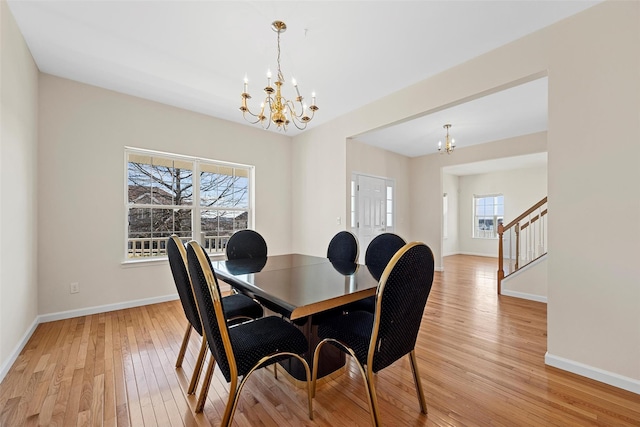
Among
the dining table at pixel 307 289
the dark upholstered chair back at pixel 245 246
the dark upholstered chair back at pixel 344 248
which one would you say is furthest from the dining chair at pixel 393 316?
the dark upholstered chair back at pixel 245 246

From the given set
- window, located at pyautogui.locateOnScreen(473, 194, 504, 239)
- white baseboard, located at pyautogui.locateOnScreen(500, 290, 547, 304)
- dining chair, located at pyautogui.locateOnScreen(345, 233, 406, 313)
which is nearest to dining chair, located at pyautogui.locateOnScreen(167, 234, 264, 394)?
dining chair, located at pyautogui.locateOnScreen(345, 233, 406, 313)

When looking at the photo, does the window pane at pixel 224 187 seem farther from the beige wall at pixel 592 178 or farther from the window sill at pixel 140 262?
the beige wall at pixel 592 178

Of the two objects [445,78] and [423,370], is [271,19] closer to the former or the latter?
[445,78]

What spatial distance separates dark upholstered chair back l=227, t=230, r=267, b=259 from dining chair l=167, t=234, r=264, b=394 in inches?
24.4

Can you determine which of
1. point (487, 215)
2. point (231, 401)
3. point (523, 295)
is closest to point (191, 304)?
point (231, 401)

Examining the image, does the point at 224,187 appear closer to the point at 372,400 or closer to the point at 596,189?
the point at 372,400

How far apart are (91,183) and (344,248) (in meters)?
3.12

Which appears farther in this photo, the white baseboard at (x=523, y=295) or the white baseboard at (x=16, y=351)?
the white baseboard at (x=523, y=295)

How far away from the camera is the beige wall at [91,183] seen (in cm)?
300

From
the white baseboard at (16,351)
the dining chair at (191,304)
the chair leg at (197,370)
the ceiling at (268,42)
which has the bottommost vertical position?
the white baseboard at (16,351)

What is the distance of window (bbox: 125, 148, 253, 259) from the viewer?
3.63 meters

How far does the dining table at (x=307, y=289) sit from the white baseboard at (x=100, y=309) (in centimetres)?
195

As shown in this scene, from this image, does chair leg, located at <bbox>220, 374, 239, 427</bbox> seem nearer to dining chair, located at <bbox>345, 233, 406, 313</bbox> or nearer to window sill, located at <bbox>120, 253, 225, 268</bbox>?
dining chair, located at <bbox>345, 233, 406, 313</bbox>

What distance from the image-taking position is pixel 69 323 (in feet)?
9.66
